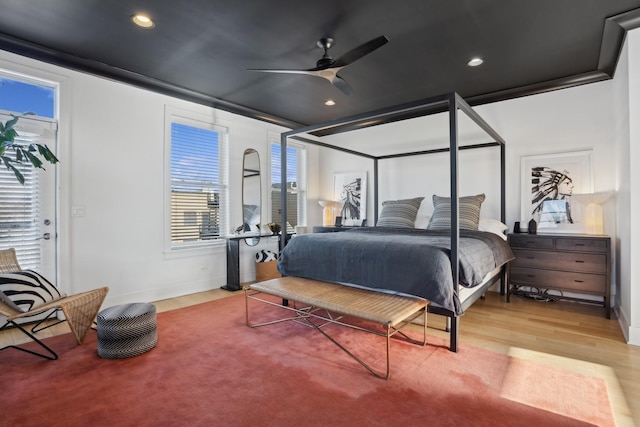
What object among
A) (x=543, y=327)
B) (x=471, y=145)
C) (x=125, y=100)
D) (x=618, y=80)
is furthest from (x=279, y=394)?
(x=618, y=80)

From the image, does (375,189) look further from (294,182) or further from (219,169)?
(219,169)

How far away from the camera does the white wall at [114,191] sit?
10.6 ft

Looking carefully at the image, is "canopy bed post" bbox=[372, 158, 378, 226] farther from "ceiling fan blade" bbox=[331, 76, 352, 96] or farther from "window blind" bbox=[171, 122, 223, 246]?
"window blind" bbox=[171, 122, 223, 246]

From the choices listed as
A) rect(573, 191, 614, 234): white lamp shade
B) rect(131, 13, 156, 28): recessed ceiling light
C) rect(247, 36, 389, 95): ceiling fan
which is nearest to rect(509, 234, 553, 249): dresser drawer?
rect(573, 191, 614, 234): white lamp shade

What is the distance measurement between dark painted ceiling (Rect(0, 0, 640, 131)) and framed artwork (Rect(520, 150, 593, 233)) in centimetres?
88

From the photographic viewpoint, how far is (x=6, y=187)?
2.95m

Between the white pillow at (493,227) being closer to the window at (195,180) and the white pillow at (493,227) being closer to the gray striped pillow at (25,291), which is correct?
the window at (195,180)

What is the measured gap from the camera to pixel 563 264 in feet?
11.3

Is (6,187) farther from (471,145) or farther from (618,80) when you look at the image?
(618,80)

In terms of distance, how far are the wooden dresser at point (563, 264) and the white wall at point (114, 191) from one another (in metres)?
3.99

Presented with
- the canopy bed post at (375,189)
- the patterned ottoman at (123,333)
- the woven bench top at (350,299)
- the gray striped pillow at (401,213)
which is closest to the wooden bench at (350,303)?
the woven bench top at (350,299)

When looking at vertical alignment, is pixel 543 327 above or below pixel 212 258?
below

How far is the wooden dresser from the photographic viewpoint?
3.22 m

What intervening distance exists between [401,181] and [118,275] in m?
4.11
